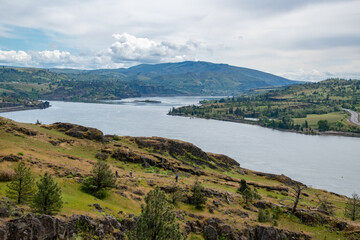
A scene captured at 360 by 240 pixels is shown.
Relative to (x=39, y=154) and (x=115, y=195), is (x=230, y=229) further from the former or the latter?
(x=39, y=154)

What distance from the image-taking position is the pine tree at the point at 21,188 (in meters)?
20.8

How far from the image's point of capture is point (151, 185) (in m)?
36.8

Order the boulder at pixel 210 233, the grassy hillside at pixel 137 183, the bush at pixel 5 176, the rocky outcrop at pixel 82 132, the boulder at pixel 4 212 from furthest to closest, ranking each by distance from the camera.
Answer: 1. the rocky outcrop at pixel 82 132
2. the boulder at pixel 210 233
3. the grassy hillside at pixel 137 183
4. the bush at pixel 5 176
5. the boulder at pixel 4 212

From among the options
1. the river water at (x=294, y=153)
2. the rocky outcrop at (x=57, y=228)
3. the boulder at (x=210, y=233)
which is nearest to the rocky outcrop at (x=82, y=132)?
the boulder at (x=210, y=233)

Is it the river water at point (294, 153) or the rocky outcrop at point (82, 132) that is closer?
the rocky outcrop at point (82, 132)

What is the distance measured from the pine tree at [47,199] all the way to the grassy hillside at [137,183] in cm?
81

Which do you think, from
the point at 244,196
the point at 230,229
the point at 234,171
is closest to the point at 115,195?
the point at 230,229

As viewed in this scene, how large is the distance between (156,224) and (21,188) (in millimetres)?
11261

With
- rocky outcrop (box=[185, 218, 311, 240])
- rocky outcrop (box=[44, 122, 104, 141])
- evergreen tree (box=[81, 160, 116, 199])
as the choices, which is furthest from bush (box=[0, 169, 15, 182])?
rocky outcrop (box=[44, 122, 104, 141])

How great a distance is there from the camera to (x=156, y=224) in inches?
781

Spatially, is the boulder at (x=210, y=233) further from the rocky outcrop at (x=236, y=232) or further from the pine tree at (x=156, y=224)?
the pine tree at (x=156, y=224)

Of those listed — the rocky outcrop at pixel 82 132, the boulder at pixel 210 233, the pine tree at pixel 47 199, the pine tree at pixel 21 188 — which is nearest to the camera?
the pine tree at pixel 47 199

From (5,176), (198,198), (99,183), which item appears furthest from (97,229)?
(198,198)

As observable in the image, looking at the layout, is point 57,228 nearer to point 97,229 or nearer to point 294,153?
point 97,229
